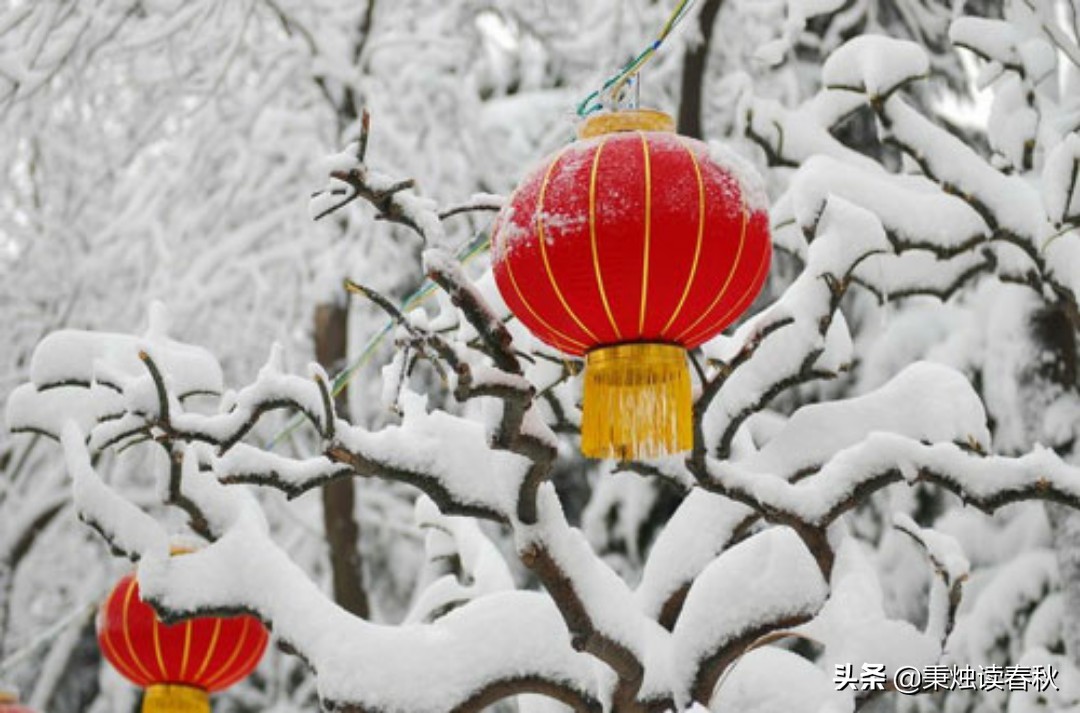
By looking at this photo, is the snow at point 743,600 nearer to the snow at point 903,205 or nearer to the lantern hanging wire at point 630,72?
the snow at point 903,205

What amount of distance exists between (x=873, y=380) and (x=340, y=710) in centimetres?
434

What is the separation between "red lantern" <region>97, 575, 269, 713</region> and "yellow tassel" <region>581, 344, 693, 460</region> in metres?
2.11

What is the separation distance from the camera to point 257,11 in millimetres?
7434

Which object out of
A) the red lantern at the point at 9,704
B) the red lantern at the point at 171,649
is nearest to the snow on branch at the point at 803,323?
the red lantern at the point at 171,649

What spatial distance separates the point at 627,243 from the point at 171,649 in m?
2.69

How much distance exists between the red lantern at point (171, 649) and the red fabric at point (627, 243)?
7.35 feet

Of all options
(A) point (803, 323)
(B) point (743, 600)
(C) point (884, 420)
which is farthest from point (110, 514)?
(C) point (884, 420)

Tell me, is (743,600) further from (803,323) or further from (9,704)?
(9,704)

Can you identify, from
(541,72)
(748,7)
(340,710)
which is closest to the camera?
(340,710)

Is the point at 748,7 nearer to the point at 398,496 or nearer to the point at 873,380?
the point at 873,380

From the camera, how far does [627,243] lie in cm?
271

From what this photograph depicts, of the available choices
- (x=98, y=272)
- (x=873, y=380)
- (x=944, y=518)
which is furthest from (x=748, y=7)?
(x=98, y=272)

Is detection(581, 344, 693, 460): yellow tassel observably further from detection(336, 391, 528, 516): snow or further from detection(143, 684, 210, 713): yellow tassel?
detection(143, 684, 210, 713): yellow tassel

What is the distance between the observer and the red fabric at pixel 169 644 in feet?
14.8
